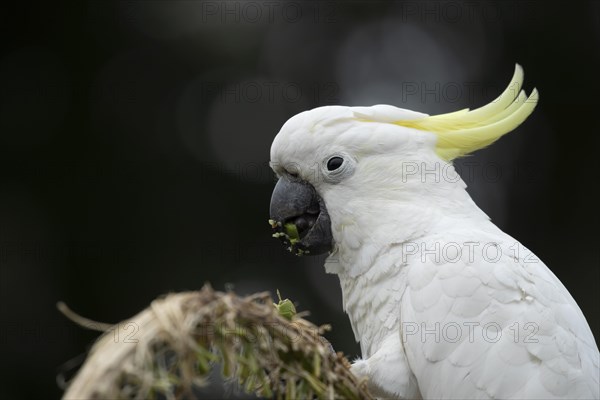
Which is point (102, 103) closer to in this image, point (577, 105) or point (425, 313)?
point (577, 105)

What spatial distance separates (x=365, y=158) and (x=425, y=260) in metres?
0.40

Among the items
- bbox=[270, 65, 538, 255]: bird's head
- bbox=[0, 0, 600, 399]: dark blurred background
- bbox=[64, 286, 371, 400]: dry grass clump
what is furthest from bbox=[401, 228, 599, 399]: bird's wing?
bbox=[0, 0, 600, 399]: dark blurred background

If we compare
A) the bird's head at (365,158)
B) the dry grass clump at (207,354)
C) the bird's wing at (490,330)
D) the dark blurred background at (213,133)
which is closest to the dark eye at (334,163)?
the bird's head at (365,158)

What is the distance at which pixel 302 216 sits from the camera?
8.27 feet

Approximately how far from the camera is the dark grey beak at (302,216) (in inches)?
97.7

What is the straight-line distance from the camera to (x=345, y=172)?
7.93 feet

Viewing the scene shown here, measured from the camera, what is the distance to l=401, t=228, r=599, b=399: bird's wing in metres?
2.06

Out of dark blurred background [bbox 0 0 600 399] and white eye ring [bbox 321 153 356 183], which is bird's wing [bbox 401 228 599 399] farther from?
dark blurred background [bbox 0 0 600 399]

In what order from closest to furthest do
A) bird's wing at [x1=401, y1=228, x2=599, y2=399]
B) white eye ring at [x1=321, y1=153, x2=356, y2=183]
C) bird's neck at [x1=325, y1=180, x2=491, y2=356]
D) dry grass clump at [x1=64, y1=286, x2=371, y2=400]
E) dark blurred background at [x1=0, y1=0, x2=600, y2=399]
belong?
dry grass clump at [x1=64, y1=286, x2=371, y2=400], bird's wing at [x1=401, y1=228, x2=599, y2=399], bird's neck at [x1=325, y1=180, x2=491, y2=356], white eye ring at [x1=321, y1=153, x2=356, y2=183], dark blurred background at [x1=0, y1=0, x2=600, y2=399]

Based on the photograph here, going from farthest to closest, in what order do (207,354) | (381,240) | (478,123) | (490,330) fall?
(478,123) → (381,240) → (490,330) → (207,354)

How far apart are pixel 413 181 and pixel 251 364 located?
1.11 m

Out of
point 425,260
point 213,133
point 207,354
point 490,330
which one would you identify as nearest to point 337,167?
point 425,260

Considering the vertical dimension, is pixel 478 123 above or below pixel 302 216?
above

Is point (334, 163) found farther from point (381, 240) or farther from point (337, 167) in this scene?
point (381, 240)
